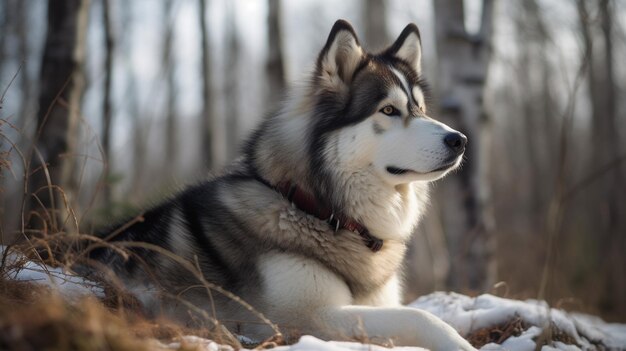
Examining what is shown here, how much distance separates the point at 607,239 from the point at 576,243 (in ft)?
8.72

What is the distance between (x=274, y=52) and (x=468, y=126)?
3701 millimetres

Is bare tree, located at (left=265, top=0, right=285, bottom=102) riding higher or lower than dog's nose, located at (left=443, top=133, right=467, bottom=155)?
higher

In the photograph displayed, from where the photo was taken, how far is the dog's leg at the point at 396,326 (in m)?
2.54

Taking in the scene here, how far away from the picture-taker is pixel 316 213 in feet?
10.1

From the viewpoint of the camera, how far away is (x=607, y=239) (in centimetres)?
1041

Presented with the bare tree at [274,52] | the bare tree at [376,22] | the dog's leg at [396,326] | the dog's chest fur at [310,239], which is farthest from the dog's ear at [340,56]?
the bare tree at [376,22]

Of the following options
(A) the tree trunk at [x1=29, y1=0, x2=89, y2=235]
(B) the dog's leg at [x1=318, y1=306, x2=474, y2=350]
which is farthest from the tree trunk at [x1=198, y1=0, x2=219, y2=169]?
(B) the dog's leg at [x1=318, y1=306, x2=474, y2=350]

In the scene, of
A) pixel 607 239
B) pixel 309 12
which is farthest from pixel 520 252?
pixel 309 12

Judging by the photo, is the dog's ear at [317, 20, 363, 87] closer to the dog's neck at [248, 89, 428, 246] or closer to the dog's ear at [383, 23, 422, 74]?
the dog's neck at [248, 89, 428, 246]

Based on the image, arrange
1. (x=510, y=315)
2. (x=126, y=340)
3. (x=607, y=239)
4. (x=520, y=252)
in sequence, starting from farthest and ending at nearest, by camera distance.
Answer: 1. (x=520, y=252)
2. (x=607, y=239)
3. (x=510, y=315)
4. (x=126, y=340)

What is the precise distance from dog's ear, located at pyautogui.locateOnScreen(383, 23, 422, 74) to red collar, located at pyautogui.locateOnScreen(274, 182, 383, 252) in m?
1.33

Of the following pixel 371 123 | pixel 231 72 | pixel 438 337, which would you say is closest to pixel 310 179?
pixel 371 123

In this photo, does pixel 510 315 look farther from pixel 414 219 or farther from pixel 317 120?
pixel 317 120

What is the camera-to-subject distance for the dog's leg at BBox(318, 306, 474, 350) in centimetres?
254
